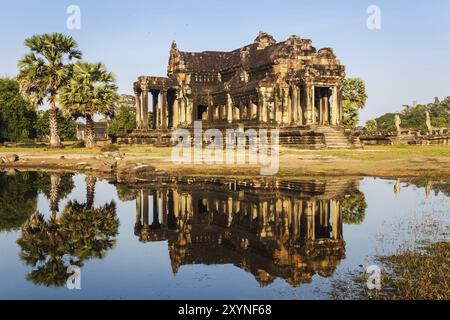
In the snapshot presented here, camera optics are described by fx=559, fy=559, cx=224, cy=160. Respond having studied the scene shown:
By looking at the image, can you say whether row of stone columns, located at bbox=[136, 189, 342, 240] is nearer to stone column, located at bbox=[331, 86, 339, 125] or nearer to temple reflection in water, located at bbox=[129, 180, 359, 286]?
temple reflection in water, located at bbox=[129, 180, 359, 286]

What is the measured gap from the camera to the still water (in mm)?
8906

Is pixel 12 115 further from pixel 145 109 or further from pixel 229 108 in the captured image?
pixel 229 108

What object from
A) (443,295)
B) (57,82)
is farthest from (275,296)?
(57,82)

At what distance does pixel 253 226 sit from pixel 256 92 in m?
38.0

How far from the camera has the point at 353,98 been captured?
7206 centimetres

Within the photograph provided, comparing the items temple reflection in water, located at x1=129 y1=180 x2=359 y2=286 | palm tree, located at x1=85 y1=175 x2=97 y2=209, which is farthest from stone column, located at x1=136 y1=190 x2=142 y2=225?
palm tree, located at x1=85 y1=175 x2=97 y2=209

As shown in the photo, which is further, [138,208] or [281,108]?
[281,108]

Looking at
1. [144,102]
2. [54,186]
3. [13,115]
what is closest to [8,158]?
[54,186]

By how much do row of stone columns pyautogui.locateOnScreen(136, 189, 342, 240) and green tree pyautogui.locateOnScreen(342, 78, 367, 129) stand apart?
54749 mm

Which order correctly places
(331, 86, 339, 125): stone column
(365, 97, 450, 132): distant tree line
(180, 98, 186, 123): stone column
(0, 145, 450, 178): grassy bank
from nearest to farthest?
(0, 145, 450, 178): grassy bank < (331, 86, 339, 125): stone column < (180, 98, 186, 123): stone column < (365, 97, 450, 132): distant tree line

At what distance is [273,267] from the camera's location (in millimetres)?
9820

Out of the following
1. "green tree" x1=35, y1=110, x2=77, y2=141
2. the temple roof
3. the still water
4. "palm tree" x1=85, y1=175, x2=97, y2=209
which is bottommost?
the still water

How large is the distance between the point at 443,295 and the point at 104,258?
616 cm

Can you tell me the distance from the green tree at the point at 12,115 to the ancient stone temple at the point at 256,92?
25.1 meters
